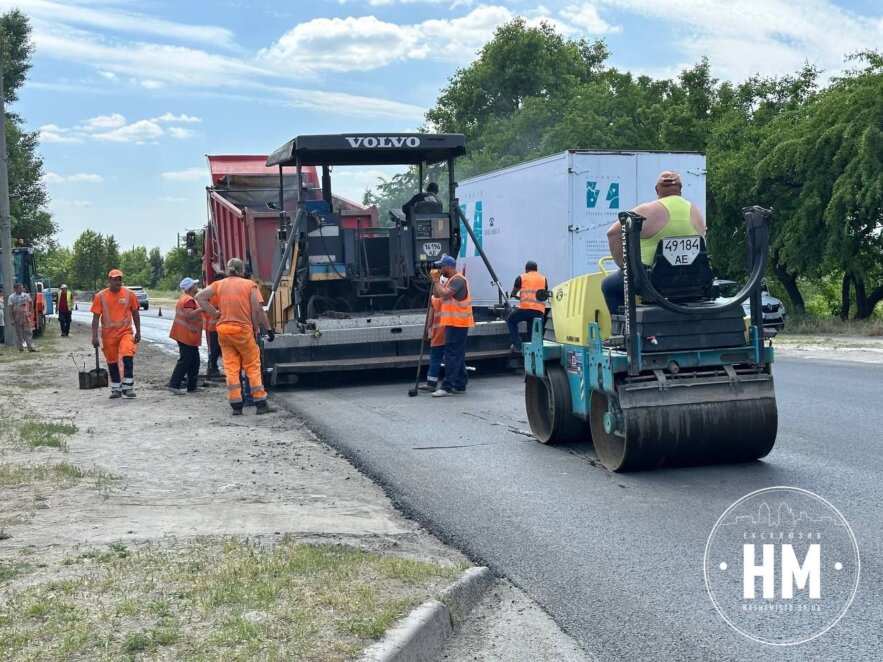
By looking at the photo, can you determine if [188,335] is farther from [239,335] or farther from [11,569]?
[11,569]

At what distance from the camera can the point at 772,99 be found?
33.0 m

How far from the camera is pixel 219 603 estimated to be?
171 inches

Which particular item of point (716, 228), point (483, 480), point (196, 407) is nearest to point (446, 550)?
point (483, 480)

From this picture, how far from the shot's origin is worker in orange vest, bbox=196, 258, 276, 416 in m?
11.4

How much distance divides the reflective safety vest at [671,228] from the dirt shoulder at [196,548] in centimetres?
246

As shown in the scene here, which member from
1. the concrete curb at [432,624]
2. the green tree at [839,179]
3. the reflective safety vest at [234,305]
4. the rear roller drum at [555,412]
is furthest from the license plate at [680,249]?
the green tree at [839,179]

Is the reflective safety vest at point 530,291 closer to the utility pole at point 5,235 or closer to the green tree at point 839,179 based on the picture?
the green tree at point 839,179

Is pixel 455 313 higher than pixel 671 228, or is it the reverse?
pixel 671 228

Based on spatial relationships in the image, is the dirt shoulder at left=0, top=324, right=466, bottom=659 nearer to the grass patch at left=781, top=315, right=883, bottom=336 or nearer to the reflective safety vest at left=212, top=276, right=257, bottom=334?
the reflective safety vest at left=212, top=276, right=257, bottom=334

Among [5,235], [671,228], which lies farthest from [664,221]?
[5,235]

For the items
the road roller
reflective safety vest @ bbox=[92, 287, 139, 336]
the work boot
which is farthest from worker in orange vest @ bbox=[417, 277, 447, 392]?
the road roller

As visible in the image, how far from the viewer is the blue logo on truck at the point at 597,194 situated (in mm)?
17078

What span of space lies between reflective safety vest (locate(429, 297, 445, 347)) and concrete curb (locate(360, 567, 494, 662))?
26.2 ft

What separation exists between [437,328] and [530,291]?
77.2 inches
